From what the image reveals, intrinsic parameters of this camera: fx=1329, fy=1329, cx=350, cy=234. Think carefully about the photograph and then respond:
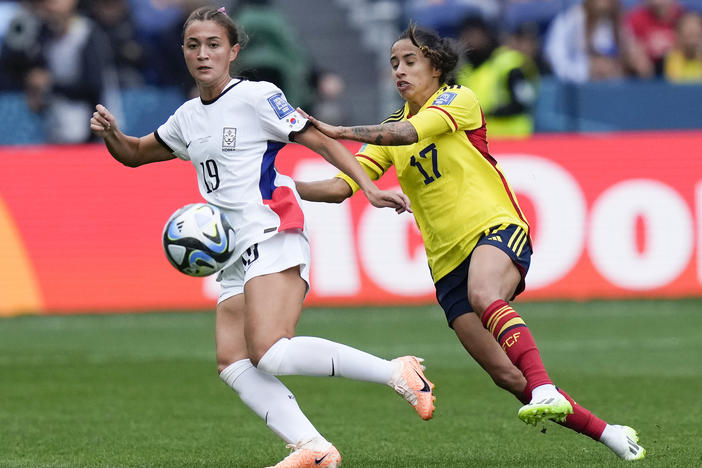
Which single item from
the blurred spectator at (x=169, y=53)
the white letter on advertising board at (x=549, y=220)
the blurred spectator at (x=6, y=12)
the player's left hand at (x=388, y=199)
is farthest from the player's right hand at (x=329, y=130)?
the blurred spectator at (x=6, y=12)

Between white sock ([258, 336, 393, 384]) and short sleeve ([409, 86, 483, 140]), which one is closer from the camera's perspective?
white sock ([258, 336, 393, 384])

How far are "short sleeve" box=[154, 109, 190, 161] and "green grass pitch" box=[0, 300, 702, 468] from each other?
61.1 inches

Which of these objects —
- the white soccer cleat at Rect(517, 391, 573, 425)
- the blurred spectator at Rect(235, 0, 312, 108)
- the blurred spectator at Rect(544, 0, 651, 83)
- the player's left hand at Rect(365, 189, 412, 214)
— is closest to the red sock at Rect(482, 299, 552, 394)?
the white soccer cleat at Rect(517, 391, 573, 425)

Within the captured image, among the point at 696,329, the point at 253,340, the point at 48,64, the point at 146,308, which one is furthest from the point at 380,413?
the point at 48,64

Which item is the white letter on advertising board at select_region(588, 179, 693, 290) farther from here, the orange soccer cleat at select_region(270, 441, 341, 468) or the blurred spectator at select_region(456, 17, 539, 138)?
the orange soccer cleat at select_region(270, 441, 341, 468)

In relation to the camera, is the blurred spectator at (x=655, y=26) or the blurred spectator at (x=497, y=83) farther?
the blurred spectator at (x=655, y=26)

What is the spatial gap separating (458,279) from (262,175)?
48.2 inches

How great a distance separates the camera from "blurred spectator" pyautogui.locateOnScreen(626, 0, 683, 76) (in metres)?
16.6

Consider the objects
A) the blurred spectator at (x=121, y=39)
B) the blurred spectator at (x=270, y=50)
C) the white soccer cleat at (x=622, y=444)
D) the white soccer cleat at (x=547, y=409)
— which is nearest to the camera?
the white soccer cleat at (x=547, y=409)

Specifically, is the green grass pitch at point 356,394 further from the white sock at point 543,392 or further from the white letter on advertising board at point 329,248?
the white sock at point 543,392

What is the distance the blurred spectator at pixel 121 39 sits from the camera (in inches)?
626

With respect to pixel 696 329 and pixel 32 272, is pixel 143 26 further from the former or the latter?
pixel 696 329

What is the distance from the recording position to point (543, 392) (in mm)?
5902

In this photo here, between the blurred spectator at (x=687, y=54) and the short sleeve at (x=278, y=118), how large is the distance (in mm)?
11059
